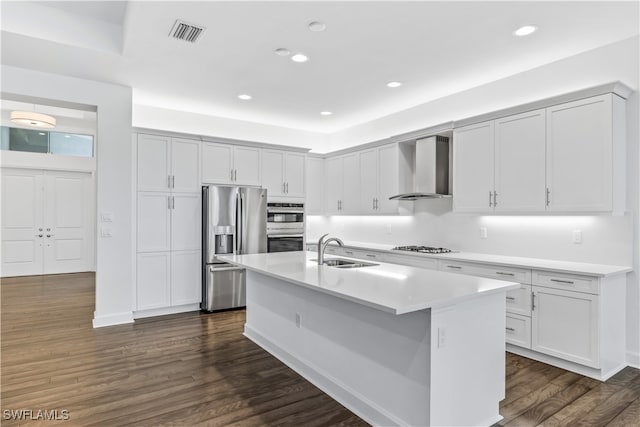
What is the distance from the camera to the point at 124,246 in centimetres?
454

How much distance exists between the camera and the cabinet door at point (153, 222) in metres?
4.70

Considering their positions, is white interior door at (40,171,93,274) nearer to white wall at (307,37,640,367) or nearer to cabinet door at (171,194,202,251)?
cabinet door at (171,194,202,251)

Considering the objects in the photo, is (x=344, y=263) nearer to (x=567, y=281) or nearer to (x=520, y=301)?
(x=520, y=301)

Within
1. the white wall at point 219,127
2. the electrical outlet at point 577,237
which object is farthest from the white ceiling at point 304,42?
the electrical outlet at point 577,237

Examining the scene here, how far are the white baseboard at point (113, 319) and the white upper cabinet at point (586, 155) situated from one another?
16.0 ft

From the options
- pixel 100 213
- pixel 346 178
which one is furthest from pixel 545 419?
pixel 100 213

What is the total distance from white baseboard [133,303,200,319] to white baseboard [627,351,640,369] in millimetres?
4831

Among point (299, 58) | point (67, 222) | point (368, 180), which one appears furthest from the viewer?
point (67, 222)

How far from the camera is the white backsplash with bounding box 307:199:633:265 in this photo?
3.33 metres

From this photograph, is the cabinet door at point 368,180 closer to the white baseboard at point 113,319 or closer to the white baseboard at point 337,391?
the white baseboard at point 337,391

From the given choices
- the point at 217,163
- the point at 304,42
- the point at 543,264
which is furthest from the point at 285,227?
the point at 543,264

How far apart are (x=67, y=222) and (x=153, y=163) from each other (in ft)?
16.8

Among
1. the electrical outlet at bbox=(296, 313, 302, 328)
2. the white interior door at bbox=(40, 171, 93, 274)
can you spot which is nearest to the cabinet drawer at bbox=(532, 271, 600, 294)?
the electrical outlet at bbox=(296, 313, 302, 328)

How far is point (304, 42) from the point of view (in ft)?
10.9
